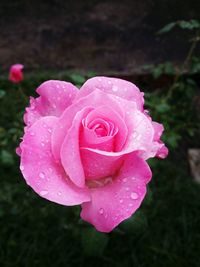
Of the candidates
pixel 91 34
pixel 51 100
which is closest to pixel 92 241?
pixel 51 100

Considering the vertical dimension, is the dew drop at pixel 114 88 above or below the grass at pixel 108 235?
above

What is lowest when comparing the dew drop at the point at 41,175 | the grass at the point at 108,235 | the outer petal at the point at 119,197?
the grass at the point at 108,235

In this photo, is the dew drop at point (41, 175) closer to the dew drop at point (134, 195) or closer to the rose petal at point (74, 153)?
the rose petal at point (74, 153)

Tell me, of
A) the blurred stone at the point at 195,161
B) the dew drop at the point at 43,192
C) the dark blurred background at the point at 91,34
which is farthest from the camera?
the dark blurred background at the point at 91,34

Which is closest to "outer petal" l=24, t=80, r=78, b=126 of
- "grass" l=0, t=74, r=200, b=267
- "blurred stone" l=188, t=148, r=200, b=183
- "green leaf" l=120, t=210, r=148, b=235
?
"green leaf" l=120, t=210, r=148, b=235

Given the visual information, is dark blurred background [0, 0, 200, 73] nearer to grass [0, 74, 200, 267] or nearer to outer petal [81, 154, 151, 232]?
grass [0, 74, 200, 267]

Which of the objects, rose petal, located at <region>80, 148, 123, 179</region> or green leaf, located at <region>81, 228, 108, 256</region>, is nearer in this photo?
rose petal, located at <region>80, 148, 123, 179</region>

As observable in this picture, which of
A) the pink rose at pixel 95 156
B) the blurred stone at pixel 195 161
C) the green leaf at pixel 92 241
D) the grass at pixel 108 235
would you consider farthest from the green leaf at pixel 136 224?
the blurred stone at pixel 195 161

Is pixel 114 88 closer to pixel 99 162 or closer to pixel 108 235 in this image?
pixel 99 162
